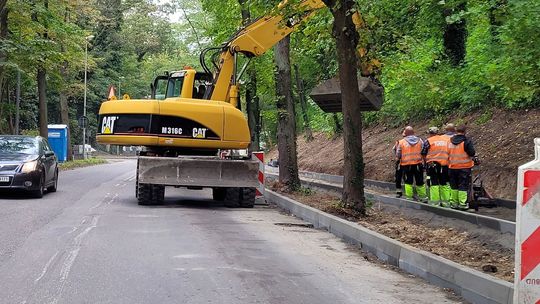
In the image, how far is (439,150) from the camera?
13297 millimetres

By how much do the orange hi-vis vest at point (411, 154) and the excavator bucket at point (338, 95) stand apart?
1.15m

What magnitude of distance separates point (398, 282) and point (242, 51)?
9562mm

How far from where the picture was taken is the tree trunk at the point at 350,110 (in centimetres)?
1171

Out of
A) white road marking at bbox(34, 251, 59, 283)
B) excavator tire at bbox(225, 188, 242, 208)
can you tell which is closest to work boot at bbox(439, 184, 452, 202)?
excavator tire at bbox(225, 188, 242, 208)

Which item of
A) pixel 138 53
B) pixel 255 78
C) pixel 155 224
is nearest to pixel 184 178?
pixel 155 224

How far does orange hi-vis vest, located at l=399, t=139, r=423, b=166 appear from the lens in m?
14.3

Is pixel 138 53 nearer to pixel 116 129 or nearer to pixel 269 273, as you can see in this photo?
pixel 116 129

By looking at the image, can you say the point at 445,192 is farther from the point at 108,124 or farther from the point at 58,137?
the point at 58,137

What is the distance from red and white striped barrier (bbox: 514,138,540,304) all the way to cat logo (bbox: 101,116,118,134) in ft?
35.5

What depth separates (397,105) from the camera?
2345 centimetres

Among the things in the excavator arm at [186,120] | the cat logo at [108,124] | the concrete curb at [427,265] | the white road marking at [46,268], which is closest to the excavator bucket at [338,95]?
the excavator arm at [186,120]

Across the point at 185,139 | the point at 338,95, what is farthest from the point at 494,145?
the point at 185,139

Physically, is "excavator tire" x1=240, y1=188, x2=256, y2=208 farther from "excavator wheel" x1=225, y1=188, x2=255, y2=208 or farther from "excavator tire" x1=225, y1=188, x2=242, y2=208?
"excavator tire" x1=225, y1=188, x2=242, y2=208

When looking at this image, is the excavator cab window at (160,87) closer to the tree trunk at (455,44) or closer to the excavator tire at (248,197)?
the excavator tire at (248,197)
